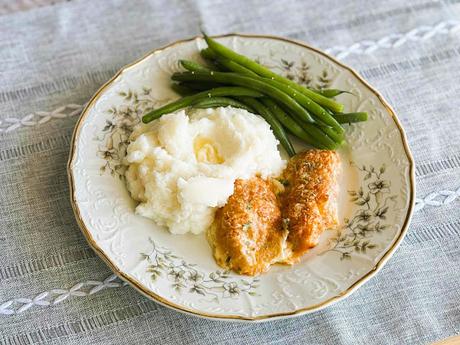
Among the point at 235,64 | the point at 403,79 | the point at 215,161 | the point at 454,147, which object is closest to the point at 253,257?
the point at 215,161

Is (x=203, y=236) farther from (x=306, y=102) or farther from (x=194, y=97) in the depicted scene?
(x=306, y=102)

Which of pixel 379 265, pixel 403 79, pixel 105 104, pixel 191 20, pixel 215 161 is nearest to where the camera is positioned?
pixel 379 265

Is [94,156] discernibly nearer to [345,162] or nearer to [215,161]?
[215,161]

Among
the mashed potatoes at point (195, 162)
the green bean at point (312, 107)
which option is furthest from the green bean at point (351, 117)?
the mashed potatoes at point (195, 162)

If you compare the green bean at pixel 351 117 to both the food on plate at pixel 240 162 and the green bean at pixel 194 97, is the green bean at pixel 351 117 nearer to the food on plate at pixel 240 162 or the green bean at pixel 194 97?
the food on plate at pixel 240 162

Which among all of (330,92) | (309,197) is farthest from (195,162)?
(330,92)

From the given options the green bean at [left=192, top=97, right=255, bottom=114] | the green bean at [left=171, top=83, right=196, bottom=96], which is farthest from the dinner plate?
the green bean at [left=192, top=97, right=255, bottom=114]

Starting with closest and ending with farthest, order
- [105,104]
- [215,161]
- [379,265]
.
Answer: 1. [379,265]
2. [215,161]
3. [105,104]

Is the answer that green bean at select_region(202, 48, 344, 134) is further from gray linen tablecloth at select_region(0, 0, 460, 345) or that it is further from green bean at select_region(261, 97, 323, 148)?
gray linen tablecloth at select_region(0, 0, 460, 345)
